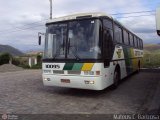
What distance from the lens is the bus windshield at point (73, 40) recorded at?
10930mm

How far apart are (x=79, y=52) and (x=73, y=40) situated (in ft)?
1.84

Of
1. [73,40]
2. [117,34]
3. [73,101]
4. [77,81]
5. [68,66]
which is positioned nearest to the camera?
[73,101]

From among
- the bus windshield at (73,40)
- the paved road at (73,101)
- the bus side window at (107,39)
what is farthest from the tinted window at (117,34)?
the bus windshield at (73,40)

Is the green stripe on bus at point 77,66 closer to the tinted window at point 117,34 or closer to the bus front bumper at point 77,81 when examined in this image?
the bus front bumper at point 77,81

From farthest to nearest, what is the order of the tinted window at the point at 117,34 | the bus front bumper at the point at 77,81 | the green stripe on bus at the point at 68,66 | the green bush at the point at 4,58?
the green bush at the point at 4,58 < the tinted window at the point at 117,34 < the green stripe on bus at the point at 68,66 < the bus front bumper at the point at 77,81

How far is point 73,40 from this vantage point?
444 inches

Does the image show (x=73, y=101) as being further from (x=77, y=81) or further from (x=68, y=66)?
(x=68, y=66)

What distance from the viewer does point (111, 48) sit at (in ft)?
40.8

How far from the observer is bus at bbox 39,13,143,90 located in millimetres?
10875

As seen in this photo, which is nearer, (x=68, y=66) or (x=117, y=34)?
(x=68, y=66)

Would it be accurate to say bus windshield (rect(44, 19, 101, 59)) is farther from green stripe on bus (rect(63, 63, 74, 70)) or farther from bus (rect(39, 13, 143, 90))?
green stripe on bus (rect(63, 63, 74, 70))

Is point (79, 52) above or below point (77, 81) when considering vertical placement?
above

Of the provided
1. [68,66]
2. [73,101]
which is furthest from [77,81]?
[73,101]

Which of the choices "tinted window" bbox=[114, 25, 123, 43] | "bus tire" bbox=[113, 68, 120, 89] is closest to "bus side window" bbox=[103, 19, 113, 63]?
"tinted window" bbox=[114, 25, 123, 43]
